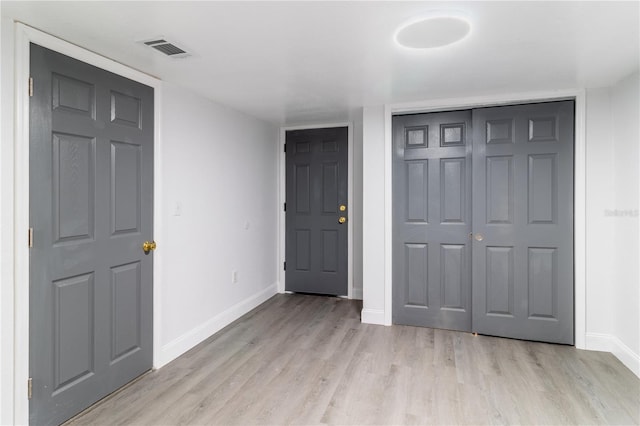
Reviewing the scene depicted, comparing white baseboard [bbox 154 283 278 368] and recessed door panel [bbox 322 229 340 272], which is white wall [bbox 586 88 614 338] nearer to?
Result: recessed door panel [bbox 322 229 340 272]

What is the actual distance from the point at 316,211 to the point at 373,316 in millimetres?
1594

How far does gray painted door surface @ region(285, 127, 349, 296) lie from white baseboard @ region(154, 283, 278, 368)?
2.13 ft

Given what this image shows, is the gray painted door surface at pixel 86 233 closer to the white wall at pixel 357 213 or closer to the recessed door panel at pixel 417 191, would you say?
the recessed door panel at pixel 417 191

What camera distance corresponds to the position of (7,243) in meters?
1.82

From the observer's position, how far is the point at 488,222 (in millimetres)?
3365

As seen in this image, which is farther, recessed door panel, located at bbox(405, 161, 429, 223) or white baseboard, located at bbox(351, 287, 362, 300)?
white baseboard, located at bbox(351, 287, 362, 300)

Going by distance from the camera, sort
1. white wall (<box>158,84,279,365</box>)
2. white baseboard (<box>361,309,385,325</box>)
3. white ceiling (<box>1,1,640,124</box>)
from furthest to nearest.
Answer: white baseboard (<box>361,309,385,325</box>) → white wall (<box>158,84,279,365</box>) → white ceiling (<box>1,1,640,124</box>)

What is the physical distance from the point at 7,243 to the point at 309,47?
196 cm

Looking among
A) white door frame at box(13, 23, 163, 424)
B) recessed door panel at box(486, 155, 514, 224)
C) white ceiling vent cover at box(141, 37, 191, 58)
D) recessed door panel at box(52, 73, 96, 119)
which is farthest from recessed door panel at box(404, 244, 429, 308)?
white door frame at box(13, 23, 163, 424)

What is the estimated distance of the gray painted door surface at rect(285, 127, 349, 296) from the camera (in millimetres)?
4605

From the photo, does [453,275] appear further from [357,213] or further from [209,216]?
[209,216]

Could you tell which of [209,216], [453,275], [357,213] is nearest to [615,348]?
[453,275]

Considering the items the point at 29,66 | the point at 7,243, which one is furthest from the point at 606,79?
the point at 7,243

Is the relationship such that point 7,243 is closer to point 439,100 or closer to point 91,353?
point 91,353
